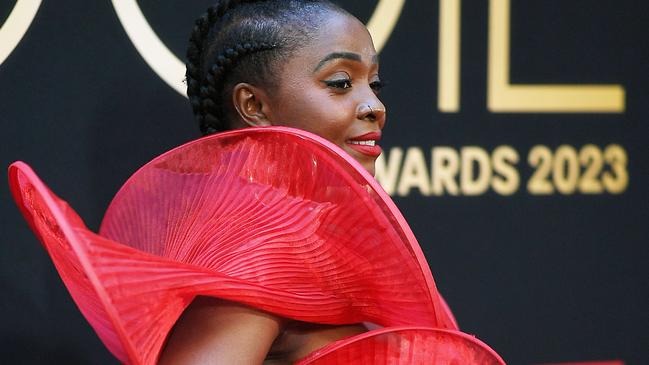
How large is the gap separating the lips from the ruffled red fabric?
0.18 m

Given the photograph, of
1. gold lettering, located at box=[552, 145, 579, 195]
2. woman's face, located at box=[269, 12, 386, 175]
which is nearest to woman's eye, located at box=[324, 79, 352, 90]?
woman's face, located at box=[269, 12, 386, 175]

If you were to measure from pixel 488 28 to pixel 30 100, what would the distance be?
82cm

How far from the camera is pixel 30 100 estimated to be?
1511mm

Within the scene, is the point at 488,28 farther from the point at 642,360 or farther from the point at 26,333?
the point at 26,333

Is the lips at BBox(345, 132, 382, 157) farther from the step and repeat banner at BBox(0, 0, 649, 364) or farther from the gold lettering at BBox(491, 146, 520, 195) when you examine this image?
the gold lettering at BBox(491, 146, 520, 195)

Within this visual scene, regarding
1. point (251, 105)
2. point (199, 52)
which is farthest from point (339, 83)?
point (199, 52)

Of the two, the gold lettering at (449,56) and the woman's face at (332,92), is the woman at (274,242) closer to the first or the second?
the woman's face at (332,92)

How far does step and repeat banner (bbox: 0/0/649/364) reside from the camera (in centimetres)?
152

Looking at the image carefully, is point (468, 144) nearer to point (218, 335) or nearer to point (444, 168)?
point (444, 168)

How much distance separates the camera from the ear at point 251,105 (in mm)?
1152

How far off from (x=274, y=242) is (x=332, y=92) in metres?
0.26

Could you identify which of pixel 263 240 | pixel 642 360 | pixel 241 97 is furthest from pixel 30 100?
pixel 642 360

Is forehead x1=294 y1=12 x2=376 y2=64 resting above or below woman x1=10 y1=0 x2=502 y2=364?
above

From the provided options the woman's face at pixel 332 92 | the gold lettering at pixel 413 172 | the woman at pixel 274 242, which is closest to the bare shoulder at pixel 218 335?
the woman at pixel 274 242
